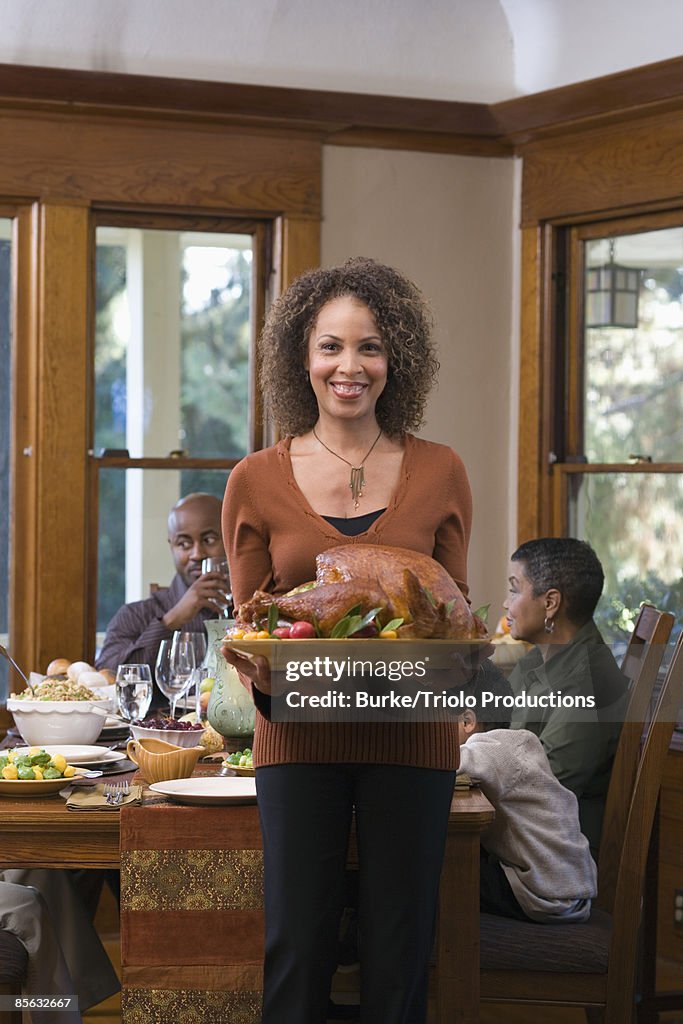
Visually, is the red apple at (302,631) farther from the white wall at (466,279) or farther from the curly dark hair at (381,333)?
the white wall at (466,279)

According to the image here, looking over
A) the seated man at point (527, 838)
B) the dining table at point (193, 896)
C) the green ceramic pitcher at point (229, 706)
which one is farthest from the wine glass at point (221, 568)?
the dining table at point (193, 896)

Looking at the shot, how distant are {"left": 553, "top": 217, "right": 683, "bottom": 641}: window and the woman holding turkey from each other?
65.0 inches

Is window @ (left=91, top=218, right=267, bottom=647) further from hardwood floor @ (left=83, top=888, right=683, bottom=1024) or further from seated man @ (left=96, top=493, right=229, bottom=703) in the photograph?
hardwood floor @ (left=83, top=888, right=683, bottom=1024)

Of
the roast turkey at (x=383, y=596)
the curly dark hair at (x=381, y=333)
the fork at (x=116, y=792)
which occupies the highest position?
the curly dark hair at (x=381, y=333)

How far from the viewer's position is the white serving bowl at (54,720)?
7.61ft

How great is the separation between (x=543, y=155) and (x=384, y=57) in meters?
0.53

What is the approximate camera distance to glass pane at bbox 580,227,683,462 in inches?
134

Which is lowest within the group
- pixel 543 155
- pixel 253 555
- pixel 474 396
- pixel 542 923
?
pixel 542 923

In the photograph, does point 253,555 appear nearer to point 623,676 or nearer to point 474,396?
point 623,676

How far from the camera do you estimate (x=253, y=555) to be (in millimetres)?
1799

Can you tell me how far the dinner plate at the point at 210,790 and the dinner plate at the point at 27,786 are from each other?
16 centimetres

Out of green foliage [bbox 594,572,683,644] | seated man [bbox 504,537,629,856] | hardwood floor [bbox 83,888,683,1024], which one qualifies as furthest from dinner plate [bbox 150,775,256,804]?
green foliage [bbox 594,572,683,644]

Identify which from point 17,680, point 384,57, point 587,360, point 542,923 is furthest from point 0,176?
point 542,923

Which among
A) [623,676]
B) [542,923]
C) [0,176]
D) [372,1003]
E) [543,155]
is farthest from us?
[543,155]
